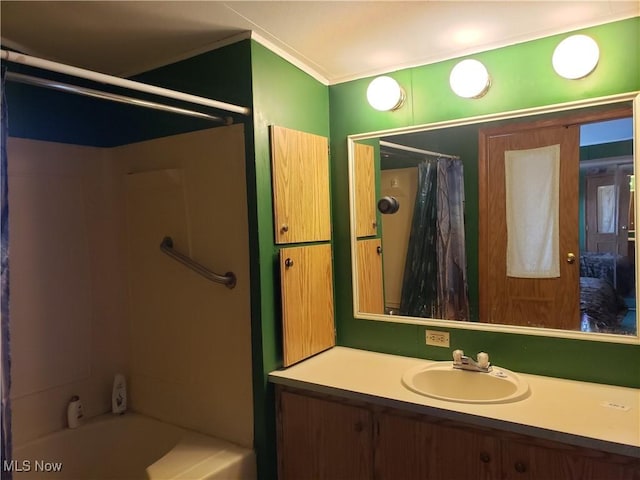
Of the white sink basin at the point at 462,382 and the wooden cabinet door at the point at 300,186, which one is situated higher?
the wooden cabinet door at the point at 300,186

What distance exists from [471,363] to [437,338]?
0.76ft

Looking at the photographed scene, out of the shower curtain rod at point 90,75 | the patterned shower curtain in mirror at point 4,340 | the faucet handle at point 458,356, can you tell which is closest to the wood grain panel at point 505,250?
the faucet handle at point 458,356

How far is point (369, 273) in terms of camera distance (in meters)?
2.19

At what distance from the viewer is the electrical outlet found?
193cm

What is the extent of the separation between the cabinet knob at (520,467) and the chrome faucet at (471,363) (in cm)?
40

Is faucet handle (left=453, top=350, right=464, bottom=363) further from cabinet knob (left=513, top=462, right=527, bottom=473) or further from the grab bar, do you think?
the grab bar

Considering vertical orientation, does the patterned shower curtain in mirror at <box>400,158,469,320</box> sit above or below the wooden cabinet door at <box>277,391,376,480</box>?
above

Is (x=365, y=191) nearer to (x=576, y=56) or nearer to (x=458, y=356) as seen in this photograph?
(x=458, y=356)

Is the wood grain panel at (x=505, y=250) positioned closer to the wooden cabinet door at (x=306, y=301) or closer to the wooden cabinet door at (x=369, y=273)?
the wooden cabinet door at (x=369, y=273)

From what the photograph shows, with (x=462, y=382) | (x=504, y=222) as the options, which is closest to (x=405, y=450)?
(x=462, y=382)

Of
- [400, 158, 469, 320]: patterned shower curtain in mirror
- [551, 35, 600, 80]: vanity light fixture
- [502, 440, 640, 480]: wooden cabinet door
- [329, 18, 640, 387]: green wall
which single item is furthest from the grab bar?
[551, 35, 600, 80]: vanity light fixture

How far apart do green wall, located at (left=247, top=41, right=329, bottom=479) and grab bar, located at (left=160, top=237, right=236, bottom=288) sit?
11cm

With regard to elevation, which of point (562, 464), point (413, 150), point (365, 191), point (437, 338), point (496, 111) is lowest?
point (562, 464)

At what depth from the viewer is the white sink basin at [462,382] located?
64.7 inches
